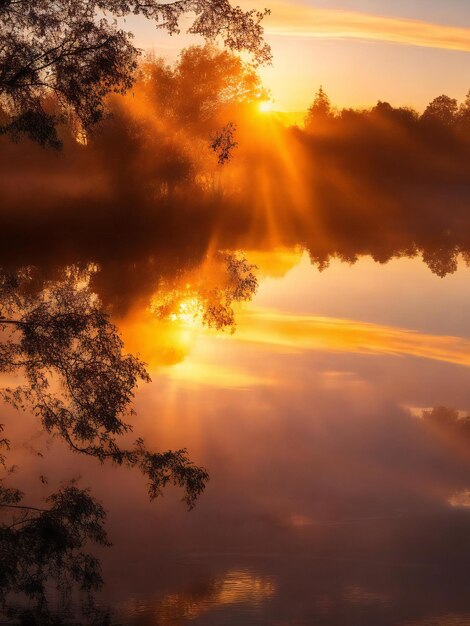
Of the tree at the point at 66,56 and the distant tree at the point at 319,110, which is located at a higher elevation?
the distant tree at the point at 319,110

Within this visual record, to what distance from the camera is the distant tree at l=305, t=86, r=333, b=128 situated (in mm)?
118250

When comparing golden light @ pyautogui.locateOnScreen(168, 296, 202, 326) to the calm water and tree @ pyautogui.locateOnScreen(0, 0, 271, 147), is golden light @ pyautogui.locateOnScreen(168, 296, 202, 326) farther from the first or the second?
tree @ pyautogui.locateOnScreen(0, 0, 271, 147)

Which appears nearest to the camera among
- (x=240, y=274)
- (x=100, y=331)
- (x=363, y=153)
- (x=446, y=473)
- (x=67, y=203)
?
(x=100, y=331)

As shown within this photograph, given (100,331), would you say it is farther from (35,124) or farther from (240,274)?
(240,274)

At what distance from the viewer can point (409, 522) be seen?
18266 mm

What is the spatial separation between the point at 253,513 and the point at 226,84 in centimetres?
5147

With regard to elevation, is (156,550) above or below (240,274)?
below

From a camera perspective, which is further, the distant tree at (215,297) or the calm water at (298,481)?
the distant tree at (215,297)

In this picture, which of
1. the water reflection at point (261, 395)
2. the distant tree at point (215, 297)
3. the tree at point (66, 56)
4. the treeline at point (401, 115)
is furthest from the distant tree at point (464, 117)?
the tree at point (66, 56)

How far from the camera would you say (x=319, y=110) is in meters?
119

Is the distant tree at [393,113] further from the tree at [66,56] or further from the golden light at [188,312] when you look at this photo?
the tree at [66,56]

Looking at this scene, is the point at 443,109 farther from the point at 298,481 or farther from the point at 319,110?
the point at 298,481

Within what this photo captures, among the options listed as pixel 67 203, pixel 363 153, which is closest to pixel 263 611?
pixel 67 203

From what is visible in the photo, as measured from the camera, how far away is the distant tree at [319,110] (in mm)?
118250
